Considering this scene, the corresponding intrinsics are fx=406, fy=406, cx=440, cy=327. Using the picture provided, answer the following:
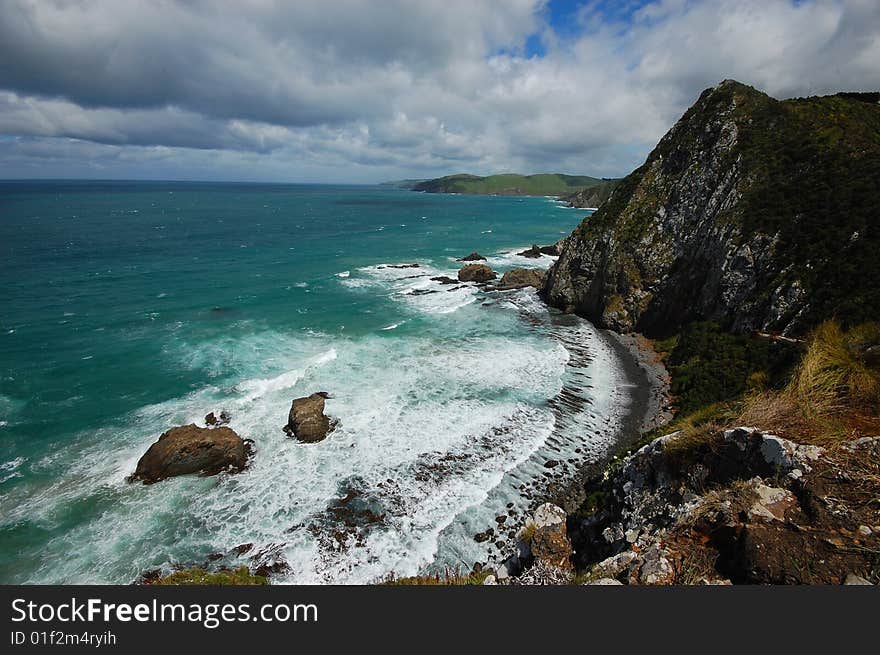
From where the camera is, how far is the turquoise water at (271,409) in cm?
1867

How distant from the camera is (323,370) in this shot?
34.1m

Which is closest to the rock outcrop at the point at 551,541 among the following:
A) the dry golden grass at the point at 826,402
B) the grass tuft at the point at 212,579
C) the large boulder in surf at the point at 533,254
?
the dry golden grass at the point at 826,402

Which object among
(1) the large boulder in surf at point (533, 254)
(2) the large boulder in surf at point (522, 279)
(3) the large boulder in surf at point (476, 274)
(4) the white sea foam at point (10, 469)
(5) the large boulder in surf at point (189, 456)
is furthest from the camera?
(1) the large boulder in surf at point (533, 254)

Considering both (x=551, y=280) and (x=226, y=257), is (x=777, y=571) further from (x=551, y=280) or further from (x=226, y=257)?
(x=226, y=257)

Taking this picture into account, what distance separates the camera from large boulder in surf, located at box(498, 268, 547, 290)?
2305 inches

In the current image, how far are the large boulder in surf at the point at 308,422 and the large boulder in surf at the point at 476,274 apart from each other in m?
40.2

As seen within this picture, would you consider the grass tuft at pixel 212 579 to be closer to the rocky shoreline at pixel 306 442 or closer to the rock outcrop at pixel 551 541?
the rocky shoreline at pixel 306 442

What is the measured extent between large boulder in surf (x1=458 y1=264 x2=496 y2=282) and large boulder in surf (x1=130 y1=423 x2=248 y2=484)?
45.1 m

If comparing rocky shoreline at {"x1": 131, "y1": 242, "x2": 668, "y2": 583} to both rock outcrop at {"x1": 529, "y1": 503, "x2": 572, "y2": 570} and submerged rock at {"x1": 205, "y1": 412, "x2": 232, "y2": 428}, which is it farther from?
rock outcrop at {"x1": 529, "y1": 503, "x2": 572, "y2": 570}

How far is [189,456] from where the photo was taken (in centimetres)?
2266

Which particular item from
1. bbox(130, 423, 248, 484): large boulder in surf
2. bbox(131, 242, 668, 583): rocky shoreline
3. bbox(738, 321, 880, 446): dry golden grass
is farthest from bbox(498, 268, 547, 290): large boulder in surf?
bbox(738, 321, 880, 446): dry golden grass

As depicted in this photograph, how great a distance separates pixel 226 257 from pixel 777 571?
284 feet

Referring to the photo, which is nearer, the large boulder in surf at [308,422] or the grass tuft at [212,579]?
the grass tuft at [212,579]

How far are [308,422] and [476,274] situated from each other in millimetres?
42601
